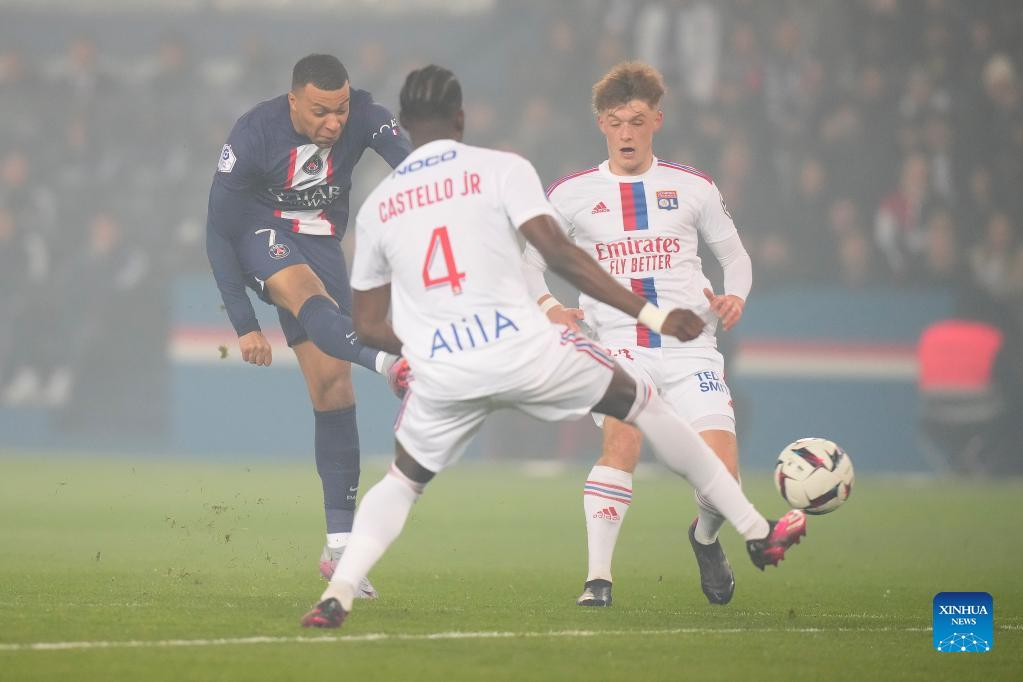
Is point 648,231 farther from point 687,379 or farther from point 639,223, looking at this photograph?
point 687,379

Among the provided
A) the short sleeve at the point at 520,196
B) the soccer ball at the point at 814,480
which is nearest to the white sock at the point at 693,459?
the soccer ball at the point at 814,480

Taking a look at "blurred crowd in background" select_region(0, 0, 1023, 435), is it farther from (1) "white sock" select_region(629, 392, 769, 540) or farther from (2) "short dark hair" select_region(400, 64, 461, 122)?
(2) "short dark hair" select_region(400, 64, 461, 122)

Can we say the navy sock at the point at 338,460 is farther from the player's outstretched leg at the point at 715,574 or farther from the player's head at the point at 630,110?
the player's head at the point at 630,110

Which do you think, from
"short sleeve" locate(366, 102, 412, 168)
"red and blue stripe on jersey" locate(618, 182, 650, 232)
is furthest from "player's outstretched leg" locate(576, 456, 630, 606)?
"short sleeve" locate(366, 102, 412, 168)

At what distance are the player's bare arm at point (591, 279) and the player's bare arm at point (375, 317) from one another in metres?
→ 0.66

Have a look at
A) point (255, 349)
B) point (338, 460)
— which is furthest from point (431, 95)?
point (338, 460)

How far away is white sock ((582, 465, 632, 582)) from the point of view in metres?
7.27

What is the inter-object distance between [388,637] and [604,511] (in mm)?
1566

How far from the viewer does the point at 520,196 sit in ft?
19.4

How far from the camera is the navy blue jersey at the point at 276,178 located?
7.91 meters

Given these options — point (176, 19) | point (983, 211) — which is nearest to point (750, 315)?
point (983, 211)

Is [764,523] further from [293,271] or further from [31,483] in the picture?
[31,483]

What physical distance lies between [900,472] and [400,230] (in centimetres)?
1062

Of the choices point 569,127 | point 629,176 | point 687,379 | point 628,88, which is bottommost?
point 687,379
